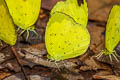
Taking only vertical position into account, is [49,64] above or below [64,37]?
below

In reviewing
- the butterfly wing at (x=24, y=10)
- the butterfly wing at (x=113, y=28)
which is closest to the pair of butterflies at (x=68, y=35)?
the butterfly wing at (x=113, y=28)

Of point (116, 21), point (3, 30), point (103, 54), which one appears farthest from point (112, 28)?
point (3, 30)

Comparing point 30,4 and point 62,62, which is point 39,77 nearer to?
point 62,62

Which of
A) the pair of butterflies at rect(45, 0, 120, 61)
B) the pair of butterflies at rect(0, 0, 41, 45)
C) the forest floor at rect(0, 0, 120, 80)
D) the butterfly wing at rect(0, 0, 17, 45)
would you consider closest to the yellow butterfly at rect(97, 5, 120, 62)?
the pair of butterflies at rect(45, 0, 120, 61)

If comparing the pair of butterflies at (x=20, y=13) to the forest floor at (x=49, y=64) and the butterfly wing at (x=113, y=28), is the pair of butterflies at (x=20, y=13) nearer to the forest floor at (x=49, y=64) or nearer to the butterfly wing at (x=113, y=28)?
the forest floor at (x=49, y=64)

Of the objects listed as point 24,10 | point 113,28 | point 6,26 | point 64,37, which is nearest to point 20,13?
point 24,10

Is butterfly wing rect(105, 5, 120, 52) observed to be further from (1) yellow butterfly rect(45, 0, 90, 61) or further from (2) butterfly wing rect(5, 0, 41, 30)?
(2) butterfly wing rect(5, 0, 41, 30)

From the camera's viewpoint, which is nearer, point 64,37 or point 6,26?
point 6,26

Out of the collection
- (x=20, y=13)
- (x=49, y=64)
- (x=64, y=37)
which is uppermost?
(x=20, y=13)

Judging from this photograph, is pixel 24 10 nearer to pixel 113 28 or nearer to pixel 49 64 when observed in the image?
pixel 49 64
